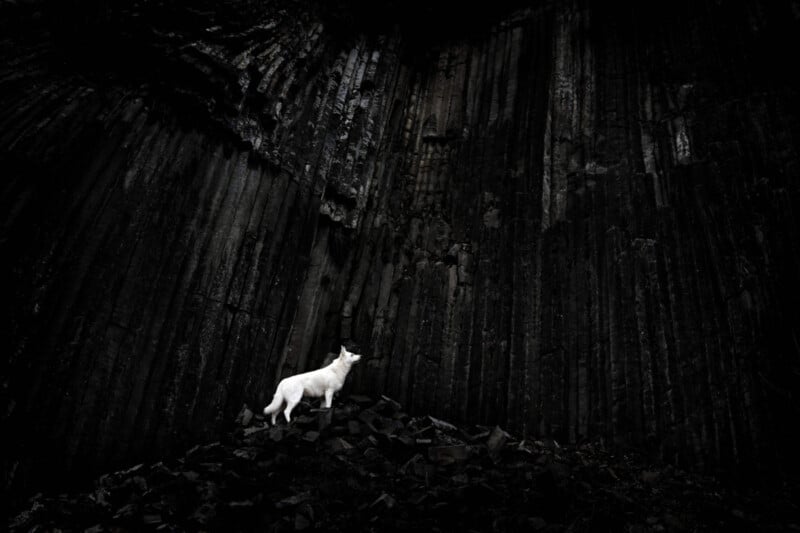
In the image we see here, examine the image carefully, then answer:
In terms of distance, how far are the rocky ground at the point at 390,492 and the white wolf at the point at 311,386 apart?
40 centimetres

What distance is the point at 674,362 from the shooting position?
5.98 meters

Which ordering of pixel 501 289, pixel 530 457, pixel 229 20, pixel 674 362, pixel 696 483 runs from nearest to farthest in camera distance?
1. pixel 696 483
2. pixel 530 457
3. pixel 674 362
4. pixel 229 20
5. pixel 501 289

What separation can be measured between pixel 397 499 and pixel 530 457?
1819 millimetres

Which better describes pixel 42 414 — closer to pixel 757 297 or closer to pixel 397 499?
pixel 397 499

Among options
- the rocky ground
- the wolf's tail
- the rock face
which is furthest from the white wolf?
the rock face

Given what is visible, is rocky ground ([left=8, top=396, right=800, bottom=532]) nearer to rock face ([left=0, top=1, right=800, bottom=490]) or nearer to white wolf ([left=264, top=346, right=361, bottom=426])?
white wolf ([left=264, top=346, right=361, bottom=426])

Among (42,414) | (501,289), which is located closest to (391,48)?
(501,289)

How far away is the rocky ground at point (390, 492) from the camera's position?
4.05 m

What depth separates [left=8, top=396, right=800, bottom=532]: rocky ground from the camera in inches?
160

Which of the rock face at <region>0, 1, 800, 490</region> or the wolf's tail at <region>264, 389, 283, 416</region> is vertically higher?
the rock face at <region>0, 1, 800, 490</region>

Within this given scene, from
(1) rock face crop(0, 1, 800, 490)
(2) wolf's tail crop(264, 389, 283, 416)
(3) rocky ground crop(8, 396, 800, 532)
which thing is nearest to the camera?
(3) rocky ground crop(8, 396, 800, 532)

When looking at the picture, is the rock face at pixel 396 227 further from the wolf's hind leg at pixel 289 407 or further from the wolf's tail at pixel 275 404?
the wolf's hind leg at pixel 289 407

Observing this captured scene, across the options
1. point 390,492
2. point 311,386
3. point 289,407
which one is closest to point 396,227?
point 311,386

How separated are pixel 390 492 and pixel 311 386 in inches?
92.6
